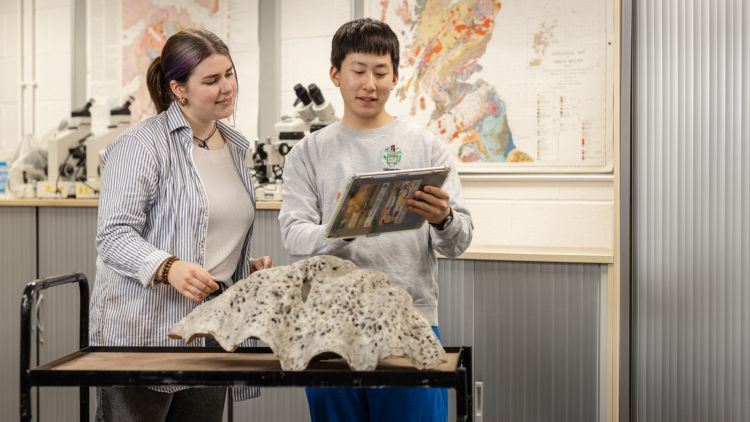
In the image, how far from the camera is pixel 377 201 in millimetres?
1375

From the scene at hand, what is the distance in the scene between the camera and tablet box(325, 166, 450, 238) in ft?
4.32

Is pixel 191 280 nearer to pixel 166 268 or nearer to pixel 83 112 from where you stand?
pixel 166 268

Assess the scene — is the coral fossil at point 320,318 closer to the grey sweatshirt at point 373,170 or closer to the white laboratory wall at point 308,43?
the grey sweatshirt at point 373,170

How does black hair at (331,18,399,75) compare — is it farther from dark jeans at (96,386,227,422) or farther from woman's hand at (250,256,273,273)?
dark jeans at (96,386,227,422)

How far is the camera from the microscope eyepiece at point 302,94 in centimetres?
305

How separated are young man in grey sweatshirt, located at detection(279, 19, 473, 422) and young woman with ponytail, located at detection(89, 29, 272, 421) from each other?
173mm

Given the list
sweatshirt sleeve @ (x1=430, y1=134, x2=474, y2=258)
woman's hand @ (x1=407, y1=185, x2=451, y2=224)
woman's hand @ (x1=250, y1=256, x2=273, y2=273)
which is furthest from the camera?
woman's hand @ (x1=250, y1=256, x2=273, y2=273)

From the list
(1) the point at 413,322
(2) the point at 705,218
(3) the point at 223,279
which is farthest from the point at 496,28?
(1) the point at 413,322

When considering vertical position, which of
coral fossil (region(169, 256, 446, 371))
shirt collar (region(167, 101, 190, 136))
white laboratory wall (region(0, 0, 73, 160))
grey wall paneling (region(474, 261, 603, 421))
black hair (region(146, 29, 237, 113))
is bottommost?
grey wall paneling (region(474, 261, 603, 421))

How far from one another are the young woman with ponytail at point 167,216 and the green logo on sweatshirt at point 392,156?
1.15ft

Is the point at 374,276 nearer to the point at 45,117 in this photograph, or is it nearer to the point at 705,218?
the point at 705,218

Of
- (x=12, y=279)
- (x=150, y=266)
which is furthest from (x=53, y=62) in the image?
(x=150, y=266)

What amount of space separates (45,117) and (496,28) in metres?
2.24

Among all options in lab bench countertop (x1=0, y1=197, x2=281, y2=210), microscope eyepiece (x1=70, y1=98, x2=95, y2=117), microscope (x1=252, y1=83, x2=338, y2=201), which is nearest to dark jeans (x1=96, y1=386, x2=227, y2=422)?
microscope (x1=252, y1=83, x2=338, y2=201)
